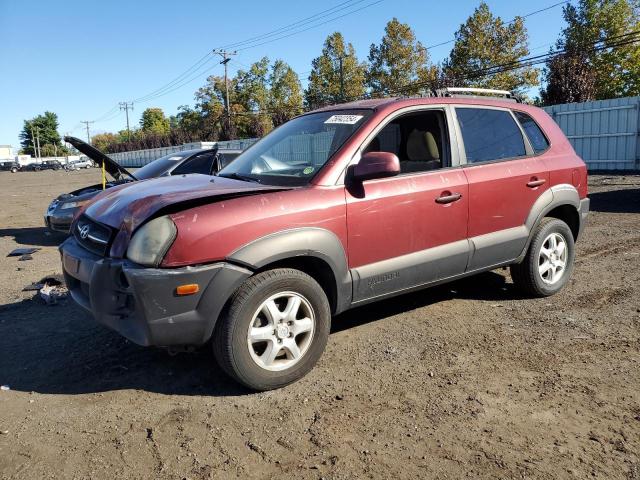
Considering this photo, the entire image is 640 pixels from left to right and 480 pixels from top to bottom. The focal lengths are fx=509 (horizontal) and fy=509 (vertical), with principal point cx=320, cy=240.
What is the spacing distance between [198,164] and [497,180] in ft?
17.7

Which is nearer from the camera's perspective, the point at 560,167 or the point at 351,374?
the point at 351,374

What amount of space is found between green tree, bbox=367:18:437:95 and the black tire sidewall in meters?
41.3

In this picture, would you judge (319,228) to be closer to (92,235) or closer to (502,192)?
(92,235)

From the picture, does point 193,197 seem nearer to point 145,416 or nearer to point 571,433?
point 145,416

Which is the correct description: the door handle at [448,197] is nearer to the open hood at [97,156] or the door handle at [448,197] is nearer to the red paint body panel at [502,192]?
the red paint body panel at [502,192]

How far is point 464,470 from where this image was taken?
95.0 inches

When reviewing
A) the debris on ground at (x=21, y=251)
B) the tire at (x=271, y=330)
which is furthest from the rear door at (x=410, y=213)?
the debris on ground at (x=21, y=251)

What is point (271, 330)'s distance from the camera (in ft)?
10.5

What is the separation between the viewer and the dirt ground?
2.51m

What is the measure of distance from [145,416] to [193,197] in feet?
4.35

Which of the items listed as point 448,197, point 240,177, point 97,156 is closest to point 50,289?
point 97,156

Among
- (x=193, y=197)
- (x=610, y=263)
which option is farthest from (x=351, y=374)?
(x=610, y=263)

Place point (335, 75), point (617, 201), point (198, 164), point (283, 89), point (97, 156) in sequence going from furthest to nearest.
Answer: point (283, 89) → point (335, 75) → point (617, 201) → point (198, 164) → point (97, 156)

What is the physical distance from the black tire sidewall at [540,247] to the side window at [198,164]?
17.2 feet
